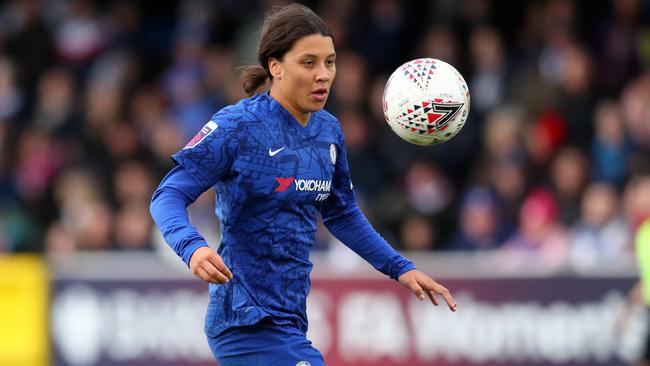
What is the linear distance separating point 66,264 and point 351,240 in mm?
6658

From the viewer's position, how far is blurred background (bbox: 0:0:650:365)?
11.6 metres

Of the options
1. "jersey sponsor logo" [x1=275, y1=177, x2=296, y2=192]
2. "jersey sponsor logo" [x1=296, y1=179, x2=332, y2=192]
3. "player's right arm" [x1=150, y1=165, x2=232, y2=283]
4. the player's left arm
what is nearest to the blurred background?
the player's left arm

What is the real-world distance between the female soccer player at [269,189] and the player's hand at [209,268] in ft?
1.29

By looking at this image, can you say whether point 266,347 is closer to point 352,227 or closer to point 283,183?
point 283,183

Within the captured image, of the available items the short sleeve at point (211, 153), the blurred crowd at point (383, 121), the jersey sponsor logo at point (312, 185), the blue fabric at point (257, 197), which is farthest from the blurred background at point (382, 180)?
the short sleeve at point (211, 153)

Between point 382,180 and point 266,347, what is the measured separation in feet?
25.2

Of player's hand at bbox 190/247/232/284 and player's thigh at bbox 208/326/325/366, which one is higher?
player's hand at bbox 190/247/232/284

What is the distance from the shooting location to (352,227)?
647 cm

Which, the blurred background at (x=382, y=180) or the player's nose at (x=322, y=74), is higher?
the player's nose at (x=322, y=74)

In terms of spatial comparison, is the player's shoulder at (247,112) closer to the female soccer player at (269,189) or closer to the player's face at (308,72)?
the female soccer player at (269,189)

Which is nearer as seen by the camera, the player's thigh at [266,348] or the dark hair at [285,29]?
the player's thigh at [266,348]

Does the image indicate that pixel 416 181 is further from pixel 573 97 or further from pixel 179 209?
pixel 179 209

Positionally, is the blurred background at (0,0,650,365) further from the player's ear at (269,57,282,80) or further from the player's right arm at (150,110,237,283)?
the player's right arm at (150,110,237,283)

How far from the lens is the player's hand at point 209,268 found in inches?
207
